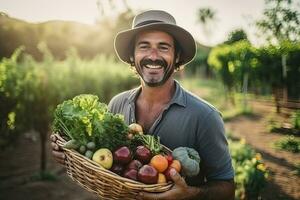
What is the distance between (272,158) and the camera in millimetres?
8938

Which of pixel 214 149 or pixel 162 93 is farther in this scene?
pixel 162 93

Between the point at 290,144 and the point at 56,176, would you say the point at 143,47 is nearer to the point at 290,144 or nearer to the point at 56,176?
the point at 56,176

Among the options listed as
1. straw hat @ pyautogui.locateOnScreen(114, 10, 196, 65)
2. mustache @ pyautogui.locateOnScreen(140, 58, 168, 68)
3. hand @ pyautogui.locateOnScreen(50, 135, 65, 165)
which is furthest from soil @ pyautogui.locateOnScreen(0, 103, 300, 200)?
mustache @ pyautogui.locateOnScreen(140, 58, 168, 68)

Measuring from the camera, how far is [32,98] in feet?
25.0

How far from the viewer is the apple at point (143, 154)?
2.54 metres

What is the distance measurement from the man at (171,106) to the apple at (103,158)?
0.51m

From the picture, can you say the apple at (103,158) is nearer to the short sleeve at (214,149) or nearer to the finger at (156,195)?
the finger at (156,195)

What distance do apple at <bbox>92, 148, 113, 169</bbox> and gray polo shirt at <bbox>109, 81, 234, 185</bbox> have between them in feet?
2.34

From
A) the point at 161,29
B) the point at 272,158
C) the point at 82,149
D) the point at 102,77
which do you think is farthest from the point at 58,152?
the point at 102,77

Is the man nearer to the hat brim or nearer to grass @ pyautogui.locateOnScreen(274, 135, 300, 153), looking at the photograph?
the hat brim

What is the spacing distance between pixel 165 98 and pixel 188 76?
53376 millimetres

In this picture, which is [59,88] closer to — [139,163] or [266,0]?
[266,0]

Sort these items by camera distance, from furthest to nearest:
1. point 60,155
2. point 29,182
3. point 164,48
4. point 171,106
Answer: point 29,182, point 164,48, point 171,106, point 60,155

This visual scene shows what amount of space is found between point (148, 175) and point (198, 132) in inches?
28.8
